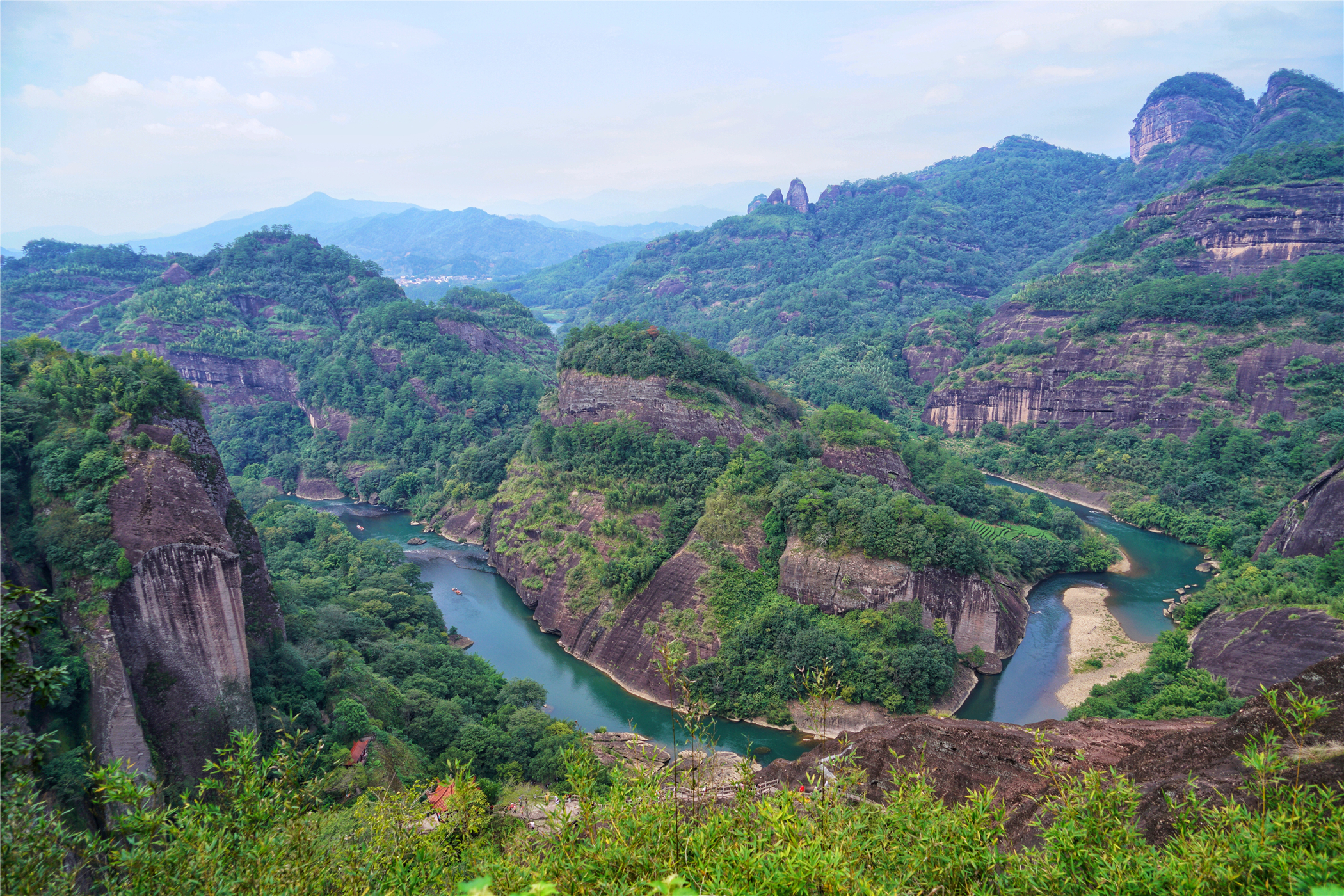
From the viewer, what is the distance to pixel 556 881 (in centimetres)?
634

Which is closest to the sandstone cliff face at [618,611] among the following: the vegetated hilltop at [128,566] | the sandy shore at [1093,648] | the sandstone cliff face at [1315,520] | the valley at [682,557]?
the valley at [682,557]

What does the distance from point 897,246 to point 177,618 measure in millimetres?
113290

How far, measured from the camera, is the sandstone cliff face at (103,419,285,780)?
16578 millimetres

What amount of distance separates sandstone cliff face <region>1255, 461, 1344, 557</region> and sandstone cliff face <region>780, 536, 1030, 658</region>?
542 inches

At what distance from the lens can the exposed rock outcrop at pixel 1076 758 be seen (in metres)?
9.59

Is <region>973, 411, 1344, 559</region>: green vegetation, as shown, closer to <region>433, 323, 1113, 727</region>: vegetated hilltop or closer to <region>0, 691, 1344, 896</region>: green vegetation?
<region>433, 323, 1113, 727</region>: vegetated hilltop

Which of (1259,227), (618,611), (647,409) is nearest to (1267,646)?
(618,611)

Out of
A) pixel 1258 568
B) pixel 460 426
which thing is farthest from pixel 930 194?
pixel 1258 568

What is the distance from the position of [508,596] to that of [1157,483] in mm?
46242

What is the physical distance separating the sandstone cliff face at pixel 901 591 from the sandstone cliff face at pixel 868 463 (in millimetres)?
8761

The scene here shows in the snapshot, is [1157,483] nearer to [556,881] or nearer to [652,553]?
[652,553]

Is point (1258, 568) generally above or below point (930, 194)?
below

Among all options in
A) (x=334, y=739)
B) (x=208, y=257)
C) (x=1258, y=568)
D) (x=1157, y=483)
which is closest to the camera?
(x=334, y=739)

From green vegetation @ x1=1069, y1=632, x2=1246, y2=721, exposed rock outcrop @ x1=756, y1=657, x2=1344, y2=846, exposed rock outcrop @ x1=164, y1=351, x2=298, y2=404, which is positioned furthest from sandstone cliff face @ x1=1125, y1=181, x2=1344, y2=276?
exposed rock outcrop @ x1=164, y1=351, x2=298, y2=404
